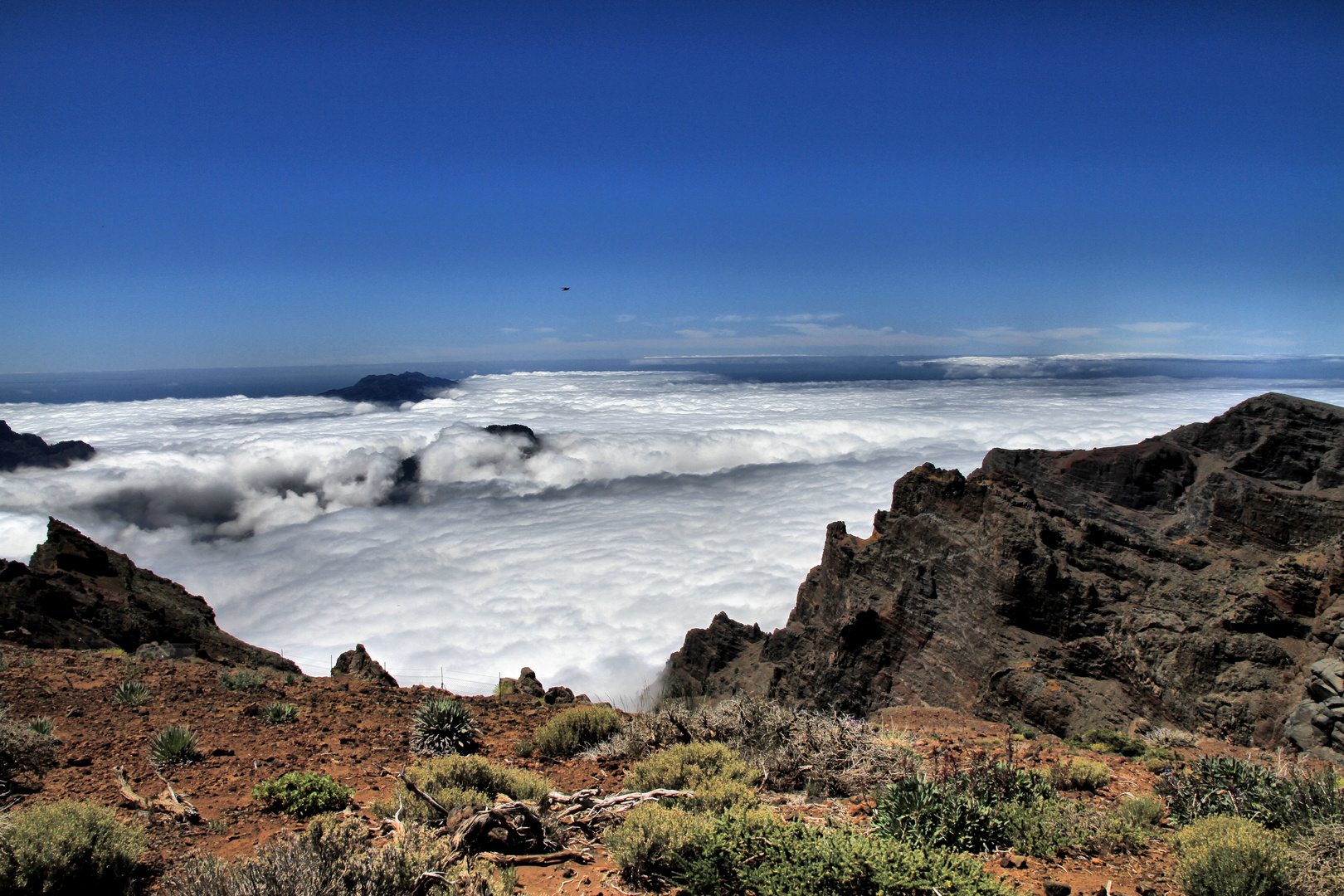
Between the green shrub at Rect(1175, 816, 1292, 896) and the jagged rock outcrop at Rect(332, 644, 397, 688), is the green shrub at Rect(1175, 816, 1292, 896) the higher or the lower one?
the higher one

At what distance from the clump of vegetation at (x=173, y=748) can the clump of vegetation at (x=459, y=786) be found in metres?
2.25

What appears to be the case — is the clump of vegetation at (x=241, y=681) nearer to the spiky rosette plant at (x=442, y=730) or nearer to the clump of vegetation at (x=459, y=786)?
the spiky rosette plant at (x=442, y=730)

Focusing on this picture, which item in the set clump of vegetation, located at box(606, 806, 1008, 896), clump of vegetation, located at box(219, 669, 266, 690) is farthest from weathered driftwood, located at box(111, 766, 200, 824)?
clump of vegetation, located at box(219, 669, 266, 690)

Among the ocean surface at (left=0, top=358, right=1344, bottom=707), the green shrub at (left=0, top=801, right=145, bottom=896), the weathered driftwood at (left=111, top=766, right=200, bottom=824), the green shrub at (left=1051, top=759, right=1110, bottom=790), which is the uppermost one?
the green shrub at (left=0, top=801, right=145, bottom=896)

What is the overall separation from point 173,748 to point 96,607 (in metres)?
13.0

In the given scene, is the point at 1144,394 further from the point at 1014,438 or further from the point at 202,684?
the point at 202,684

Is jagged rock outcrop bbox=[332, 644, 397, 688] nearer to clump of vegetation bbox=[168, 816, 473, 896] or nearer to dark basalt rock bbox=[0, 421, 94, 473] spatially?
clump of vegetation bbox=[168, 816, 473, 896]

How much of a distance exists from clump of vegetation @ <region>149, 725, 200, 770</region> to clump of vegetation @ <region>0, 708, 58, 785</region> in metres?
0.73

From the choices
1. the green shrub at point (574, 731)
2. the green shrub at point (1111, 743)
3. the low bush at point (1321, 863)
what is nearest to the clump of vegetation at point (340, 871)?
the green shrub at point (574, 731)

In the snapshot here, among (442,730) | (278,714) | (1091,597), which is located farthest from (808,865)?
(1091,597)

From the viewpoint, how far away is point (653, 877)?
4.34 m

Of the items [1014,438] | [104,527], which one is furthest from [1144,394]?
[104,527]

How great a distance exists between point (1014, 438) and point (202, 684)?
104 m

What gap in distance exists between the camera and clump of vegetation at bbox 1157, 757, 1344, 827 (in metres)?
5.04
